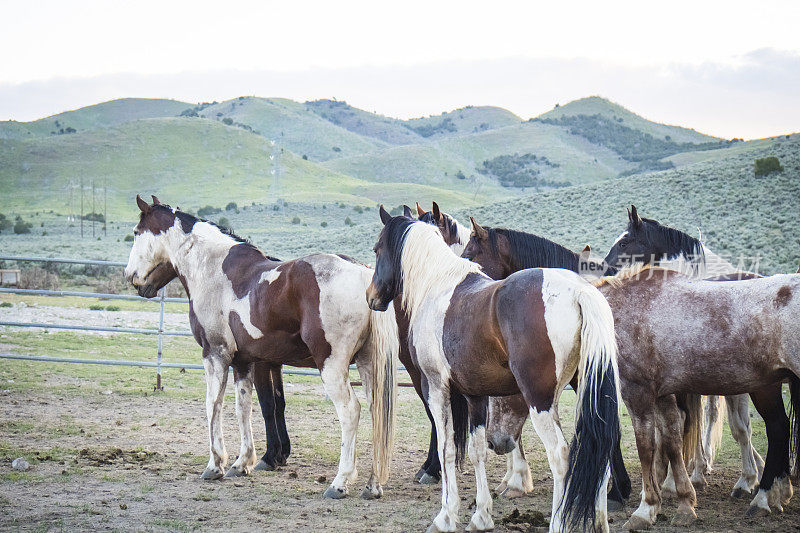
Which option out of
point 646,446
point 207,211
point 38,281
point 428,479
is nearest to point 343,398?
point 428,479

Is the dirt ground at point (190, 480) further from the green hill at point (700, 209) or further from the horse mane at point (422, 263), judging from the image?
the green hill at point (700, 209)

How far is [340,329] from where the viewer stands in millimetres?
5949

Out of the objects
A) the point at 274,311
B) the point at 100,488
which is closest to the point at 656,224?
the point at 274,311

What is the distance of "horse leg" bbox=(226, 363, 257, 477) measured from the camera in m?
6.41

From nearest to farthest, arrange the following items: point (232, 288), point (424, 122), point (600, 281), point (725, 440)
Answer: point (600, 281) → point (232, 288) → point (725, 440) → point (424, 122)

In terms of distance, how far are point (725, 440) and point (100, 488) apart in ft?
22.0

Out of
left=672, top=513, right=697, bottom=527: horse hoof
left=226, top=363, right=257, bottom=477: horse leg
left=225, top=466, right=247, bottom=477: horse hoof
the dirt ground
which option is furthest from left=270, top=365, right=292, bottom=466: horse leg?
left=672, top=513, right=697, bottom=527: horse hoof

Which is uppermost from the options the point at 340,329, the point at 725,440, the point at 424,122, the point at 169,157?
the point at 424,122

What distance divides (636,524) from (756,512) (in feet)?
3.45

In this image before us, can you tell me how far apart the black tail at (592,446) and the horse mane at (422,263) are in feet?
4.22

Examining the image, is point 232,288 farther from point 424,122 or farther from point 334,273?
point 424,122

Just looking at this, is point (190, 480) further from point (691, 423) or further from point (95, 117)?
point (95, 117)

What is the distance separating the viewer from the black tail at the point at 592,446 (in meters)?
4.05

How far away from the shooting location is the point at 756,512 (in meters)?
5.26
